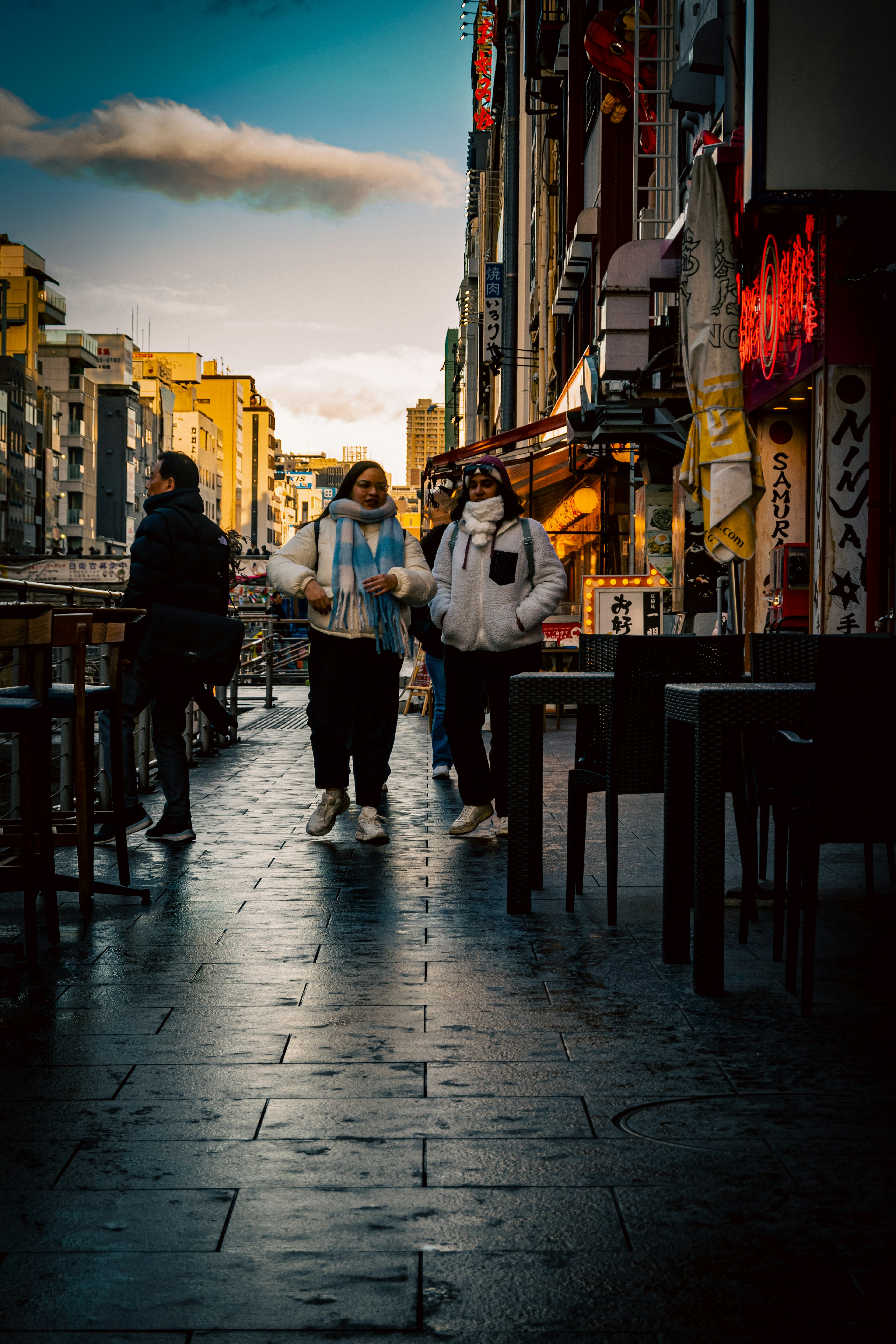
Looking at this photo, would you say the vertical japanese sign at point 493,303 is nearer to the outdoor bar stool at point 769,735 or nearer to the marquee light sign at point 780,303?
the marquee light sign at point 780,303

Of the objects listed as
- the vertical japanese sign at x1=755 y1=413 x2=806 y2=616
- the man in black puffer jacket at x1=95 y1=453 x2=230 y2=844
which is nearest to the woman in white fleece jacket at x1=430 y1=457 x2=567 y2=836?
the man in black puffer jacket at x1=95 y1=453 x2=230 y2=844

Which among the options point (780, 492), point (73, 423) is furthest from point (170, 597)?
point (73, 423)

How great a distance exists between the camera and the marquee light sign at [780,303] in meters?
10.2

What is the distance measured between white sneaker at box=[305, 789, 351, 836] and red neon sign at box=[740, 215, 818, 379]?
5080 millimetres

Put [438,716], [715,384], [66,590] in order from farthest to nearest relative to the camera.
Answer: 1. [438,716]
2. [715,384]
3. [66,590]

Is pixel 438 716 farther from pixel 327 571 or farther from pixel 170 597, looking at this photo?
pixel 170 597

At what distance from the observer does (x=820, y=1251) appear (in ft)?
8.01

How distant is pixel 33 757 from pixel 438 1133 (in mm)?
2253

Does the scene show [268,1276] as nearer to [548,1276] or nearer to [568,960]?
[548,1276]

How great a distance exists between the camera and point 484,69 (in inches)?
2399

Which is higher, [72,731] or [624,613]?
[624,613]

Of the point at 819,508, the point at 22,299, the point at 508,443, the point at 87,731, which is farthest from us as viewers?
the point at 22,299

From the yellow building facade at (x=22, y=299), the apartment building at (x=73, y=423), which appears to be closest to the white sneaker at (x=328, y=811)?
the yellow building facade at (x=22, y=299)

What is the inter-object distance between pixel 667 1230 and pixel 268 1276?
2.39ft
